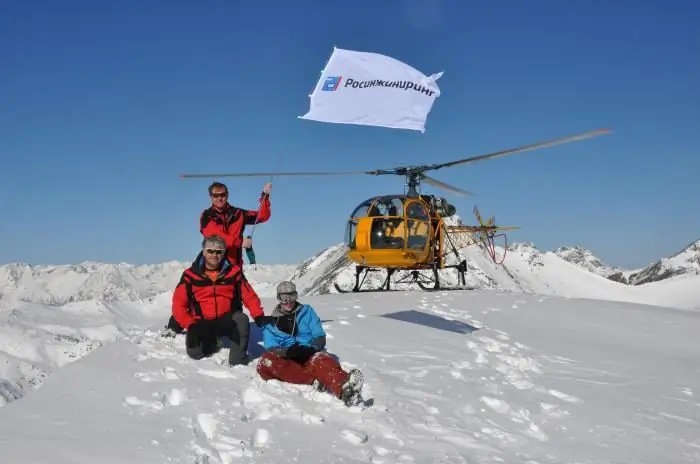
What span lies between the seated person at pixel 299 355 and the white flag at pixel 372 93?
297cm

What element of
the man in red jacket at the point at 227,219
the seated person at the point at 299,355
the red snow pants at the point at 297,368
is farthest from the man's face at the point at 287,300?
the man in red jacket at the point at 227,219

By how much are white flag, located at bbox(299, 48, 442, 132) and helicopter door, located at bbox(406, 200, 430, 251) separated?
5.29 meters

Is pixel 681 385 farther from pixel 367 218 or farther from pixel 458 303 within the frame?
pixel 367 218

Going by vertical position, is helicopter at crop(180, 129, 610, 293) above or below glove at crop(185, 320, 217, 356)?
above

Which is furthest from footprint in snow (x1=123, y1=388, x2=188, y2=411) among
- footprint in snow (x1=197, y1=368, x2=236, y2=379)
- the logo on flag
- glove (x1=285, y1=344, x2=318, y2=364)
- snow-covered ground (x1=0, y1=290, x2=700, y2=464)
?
the logo on flag

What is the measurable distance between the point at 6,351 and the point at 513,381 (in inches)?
779

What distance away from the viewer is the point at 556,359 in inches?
336

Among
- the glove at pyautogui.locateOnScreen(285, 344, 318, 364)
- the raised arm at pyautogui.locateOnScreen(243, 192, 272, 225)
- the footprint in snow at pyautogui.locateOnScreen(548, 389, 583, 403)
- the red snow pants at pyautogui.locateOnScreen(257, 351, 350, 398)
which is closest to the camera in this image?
the red snow pants at pyautogui.locateOnScreen(257, 351, 350, 398)

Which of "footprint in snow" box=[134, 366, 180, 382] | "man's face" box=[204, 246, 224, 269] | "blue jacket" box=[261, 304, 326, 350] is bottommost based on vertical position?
"footprint in snow" box=[134, 366, 180, 382]

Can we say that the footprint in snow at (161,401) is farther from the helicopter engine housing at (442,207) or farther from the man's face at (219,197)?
the helicopter engine housing at (442,207)

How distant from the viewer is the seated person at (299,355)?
559 cm

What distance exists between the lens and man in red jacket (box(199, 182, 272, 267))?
25.1 ft

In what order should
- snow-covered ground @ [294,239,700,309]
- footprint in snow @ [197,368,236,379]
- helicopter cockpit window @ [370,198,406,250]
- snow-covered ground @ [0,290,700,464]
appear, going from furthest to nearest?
snow-covered ground @ [294,239,700,309] → helicopter cockpit window @ [370,198,406,250] → footprint in snow @ [197,368,236,379] → snow-covered ground @ [0,290,700,464]

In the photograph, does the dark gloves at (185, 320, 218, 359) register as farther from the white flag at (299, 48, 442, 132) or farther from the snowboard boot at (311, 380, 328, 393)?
the white flag at (299, 48, 442, 132)
